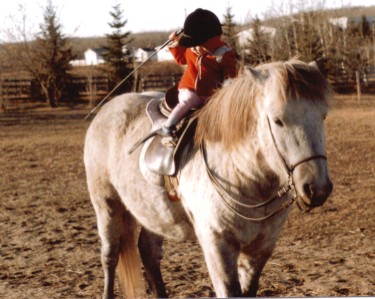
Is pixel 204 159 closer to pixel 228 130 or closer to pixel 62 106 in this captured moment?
pixel 228 130

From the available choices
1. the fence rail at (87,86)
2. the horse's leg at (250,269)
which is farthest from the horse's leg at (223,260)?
the fence rail at (87,86)

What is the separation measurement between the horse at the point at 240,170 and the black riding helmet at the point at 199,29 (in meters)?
0.38

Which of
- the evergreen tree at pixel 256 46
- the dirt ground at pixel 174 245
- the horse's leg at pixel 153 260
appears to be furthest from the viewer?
the evergreen tree at pixel 256 46

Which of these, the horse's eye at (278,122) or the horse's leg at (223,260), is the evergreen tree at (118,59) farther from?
the horse's eye at (278,122)

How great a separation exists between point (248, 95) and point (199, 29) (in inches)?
26.7

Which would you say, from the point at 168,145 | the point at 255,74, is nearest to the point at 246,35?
the point at 168,145

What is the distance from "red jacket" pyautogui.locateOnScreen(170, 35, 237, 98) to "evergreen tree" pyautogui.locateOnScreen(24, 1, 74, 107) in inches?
463

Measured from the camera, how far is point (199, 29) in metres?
2.88

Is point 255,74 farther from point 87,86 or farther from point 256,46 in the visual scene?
point 87,86

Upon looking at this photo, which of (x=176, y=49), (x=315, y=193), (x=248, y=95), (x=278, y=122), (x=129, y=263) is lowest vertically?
(x=129, y=263)

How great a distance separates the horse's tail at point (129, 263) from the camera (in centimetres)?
378

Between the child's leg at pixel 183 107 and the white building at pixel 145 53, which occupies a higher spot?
the white building at pixel 145 53

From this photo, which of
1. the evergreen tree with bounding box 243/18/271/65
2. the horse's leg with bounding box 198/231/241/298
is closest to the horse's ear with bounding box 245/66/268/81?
the horse's leg with bounding box 198/231/241/298

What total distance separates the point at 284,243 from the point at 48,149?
793cm
